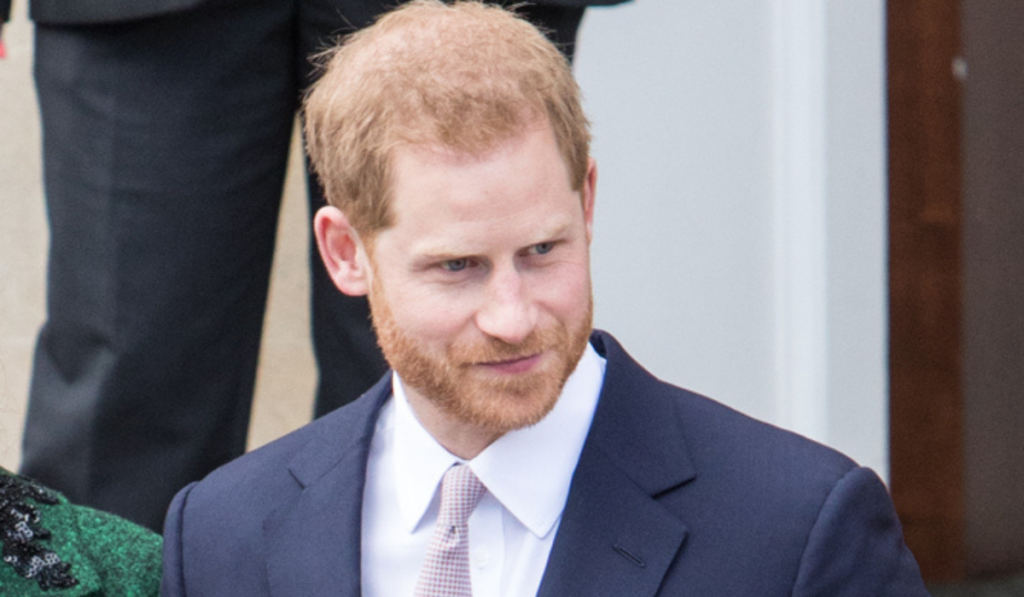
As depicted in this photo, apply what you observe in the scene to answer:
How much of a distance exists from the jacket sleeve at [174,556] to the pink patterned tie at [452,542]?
357mm

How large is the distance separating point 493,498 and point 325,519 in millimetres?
214

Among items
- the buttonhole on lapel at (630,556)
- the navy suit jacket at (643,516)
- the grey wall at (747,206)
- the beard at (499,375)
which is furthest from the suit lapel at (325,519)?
the grey wall at (747,206)

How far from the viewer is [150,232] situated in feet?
8.07

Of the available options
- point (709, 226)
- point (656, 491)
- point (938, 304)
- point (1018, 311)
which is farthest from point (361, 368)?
point (1018, 311)

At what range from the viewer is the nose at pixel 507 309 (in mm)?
1686

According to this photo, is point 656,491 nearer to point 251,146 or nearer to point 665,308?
point 251,146

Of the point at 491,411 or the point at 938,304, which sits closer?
the point at 491,411

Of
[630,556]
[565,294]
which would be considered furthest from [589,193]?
[630,556]

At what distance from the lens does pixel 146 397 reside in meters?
2.49

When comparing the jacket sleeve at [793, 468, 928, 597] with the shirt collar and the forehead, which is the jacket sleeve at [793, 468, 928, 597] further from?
the forehead

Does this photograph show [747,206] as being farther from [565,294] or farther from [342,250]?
[565,294]

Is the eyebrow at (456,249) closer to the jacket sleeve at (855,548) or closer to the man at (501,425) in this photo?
the man at (501,425)

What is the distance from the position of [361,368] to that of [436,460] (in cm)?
73

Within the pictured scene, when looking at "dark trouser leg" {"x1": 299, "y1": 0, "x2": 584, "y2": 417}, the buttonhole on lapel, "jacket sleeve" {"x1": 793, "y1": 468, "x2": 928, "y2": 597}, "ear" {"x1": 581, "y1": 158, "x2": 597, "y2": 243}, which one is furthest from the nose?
"dark trouser leg" {"x1": 299, "y1": 0, "x2": 584, "y2": 417}
